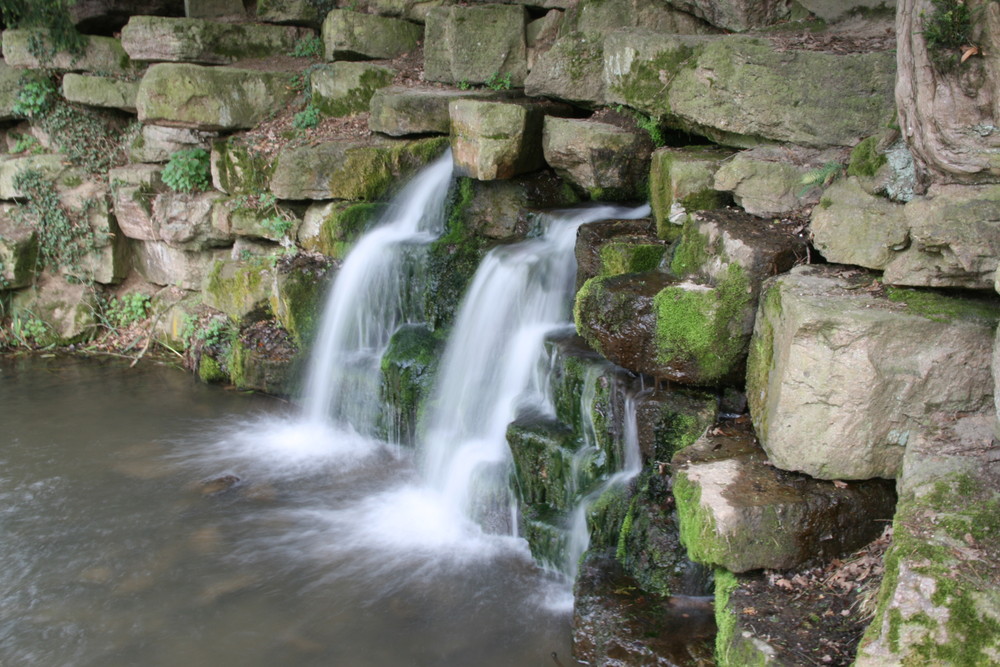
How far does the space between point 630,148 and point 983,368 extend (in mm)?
3961

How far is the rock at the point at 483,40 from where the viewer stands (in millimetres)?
9352

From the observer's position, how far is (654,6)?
27.1 feet

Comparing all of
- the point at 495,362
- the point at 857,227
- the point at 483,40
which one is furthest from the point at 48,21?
the point at 857,227

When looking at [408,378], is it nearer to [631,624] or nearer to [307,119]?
[631,624]

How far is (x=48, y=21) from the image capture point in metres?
11.0

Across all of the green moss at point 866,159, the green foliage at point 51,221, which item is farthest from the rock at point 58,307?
the green moss at point 866,159

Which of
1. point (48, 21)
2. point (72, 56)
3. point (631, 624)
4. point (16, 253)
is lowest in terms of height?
point (631, 624)

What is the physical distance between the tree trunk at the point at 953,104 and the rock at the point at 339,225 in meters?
5.76

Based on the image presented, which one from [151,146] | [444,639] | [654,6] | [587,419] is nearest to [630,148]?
[654,6]

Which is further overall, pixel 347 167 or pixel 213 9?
pixel 213 9

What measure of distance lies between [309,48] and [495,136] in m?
4.69

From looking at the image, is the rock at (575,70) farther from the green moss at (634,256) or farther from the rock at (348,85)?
the rock at (348,85)

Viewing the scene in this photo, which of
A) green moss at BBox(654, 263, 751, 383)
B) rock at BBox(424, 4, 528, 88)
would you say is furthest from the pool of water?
rock at BBox(424, 4, 528, 88)

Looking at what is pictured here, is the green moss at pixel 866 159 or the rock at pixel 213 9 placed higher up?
the rock at pixel 213 9
